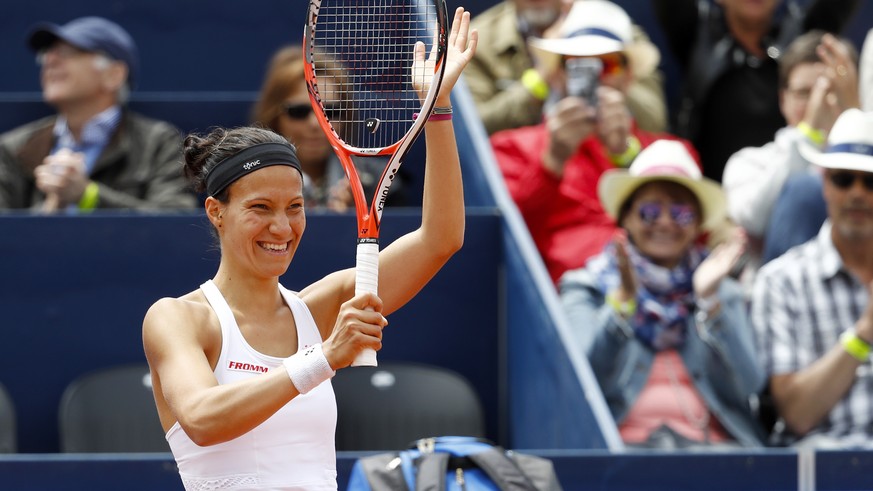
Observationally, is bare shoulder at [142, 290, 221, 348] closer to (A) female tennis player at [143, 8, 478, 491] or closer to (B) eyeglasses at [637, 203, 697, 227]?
(A) female tennis player at [143, 8, 478, 491]

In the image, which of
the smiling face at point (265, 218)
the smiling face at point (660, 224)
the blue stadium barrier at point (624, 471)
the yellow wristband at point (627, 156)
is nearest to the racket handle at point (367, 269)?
Answer: the smiling face at point (265, 218)

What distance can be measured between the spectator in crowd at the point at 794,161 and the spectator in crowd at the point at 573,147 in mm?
475

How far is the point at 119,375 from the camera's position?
4.76m

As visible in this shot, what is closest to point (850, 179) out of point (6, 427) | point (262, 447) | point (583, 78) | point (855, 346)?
point (855, 346)

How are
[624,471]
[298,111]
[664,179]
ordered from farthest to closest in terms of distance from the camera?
[298,111]
[664,179]
[624,471]

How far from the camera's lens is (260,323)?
105 inches

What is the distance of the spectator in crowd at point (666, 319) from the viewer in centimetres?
485

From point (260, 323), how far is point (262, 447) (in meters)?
0.23

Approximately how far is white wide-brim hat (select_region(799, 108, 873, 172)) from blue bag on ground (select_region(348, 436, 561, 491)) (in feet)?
6.12

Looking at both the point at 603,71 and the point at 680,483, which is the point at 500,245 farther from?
the point at 680,483

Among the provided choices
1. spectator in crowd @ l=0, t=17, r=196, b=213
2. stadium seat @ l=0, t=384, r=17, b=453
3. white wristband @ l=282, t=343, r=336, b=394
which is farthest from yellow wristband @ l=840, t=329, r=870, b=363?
white wristband @ l=282, t=343, r=336, b=394

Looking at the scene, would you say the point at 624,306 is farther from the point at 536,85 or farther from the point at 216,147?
the point at 216,147

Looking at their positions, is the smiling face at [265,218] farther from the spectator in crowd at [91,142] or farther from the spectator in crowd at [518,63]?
the spectator in crowd at [518,63]

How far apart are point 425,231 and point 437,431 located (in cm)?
209
